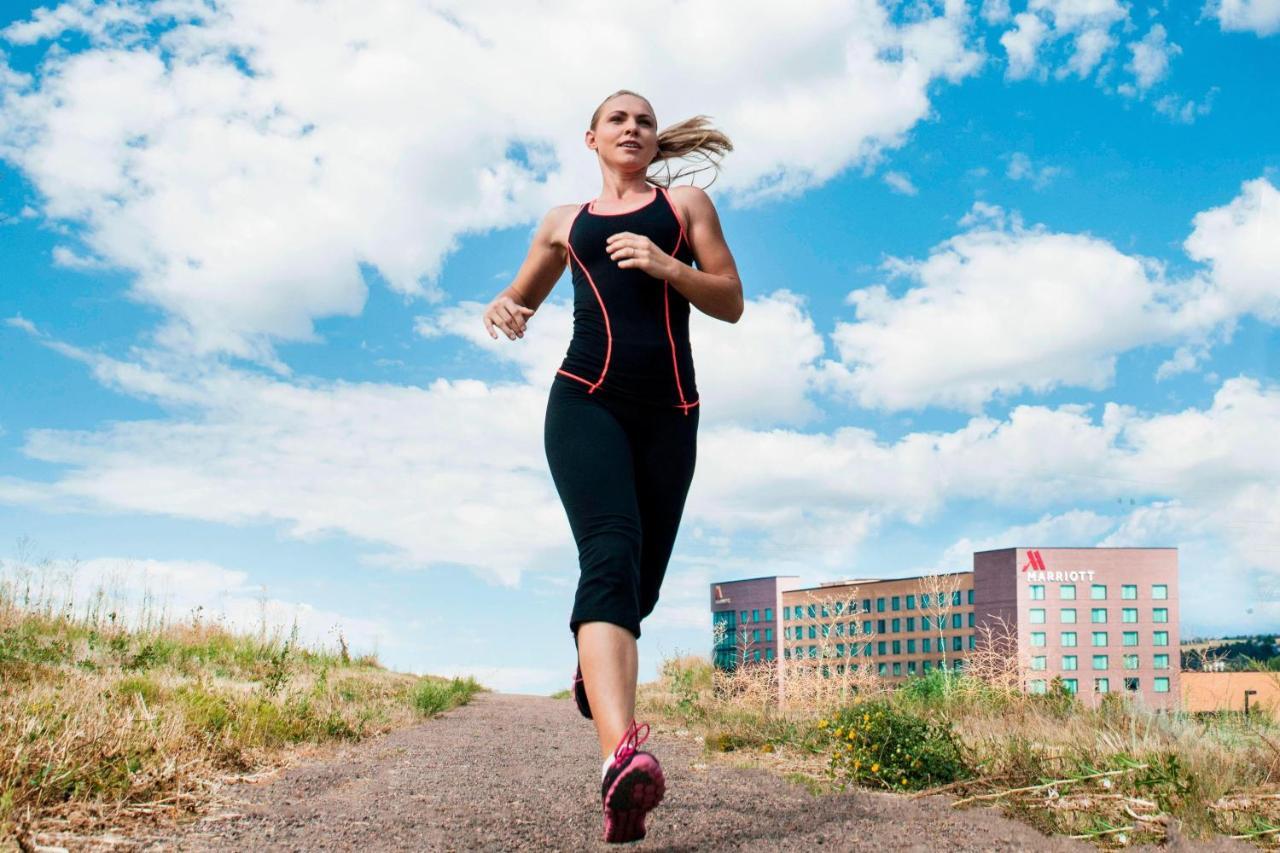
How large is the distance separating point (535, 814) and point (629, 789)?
1088 millimetres

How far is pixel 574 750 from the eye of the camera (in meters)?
5.57

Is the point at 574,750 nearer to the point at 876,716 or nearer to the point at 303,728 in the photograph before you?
the point at 303,728

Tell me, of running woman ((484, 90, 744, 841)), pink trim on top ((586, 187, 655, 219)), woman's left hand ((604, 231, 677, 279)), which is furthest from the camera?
pink trim on top ((586, 187, 655, 219))

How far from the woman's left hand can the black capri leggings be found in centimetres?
39

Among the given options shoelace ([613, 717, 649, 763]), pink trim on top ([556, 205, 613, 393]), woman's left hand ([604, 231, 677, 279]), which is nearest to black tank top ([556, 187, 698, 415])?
pink trim on top ([556, 205, 613, 393])

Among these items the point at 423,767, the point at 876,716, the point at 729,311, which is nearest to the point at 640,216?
the point at 729,311

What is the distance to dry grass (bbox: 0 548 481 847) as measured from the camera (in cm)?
307

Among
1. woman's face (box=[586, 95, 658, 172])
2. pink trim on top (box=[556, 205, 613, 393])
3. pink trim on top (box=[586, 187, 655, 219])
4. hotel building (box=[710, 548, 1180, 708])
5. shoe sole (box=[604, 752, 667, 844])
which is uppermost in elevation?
woman's face (box=[586, 95, 658, 172])

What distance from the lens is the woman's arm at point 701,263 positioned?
287 cm

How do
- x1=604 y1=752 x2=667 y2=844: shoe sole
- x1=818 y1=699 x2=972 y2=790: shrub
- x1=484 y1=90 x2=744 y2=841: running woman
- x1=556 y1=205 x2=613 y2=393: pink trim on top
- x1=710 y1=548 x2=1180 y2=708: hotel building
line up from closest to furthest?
x1=604 y1=752 x2=667 y2=844: shoe sole
x1=484 y1=90 x2=744 y2=841: running woman
x1=556 y1=205 x2=613 y2=393: pink trim on top
x1=818 y1=699 x2=972 y2=790: shrub
x1=710 y1=548 x2=1180 y2=708: hotel building

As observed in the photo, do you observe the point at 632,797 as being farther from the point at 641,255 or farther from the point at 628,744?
the point at 641,255

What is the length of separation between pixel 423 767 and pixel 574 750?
49.7 inches

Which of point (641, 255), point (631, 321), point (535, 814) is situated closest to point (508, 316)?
point (631, 321)

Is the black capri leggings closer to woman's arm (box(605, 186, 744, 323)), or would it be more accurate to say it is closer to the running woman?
the running woman
